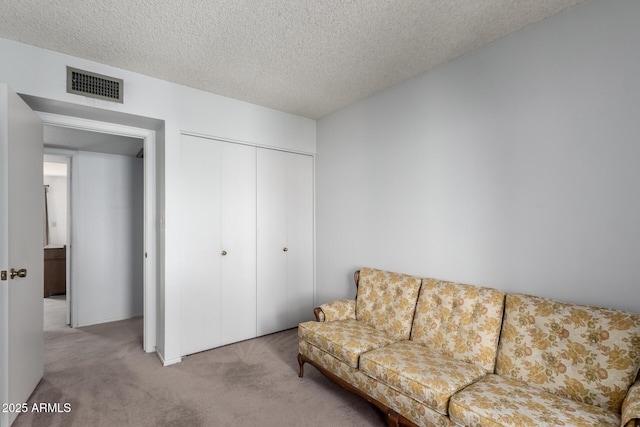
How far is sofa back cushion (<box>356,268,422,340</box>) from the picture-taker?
245 cm

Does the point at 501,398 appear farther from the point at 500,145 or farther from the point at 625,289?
the point at 500,145

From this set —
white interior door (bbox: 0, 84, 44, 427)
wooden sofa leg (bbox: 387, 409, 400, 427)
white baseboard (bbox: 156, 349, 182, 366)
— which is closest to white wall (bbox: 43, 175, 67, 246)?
white interior door (bbox: 0, 84, 44, 427)

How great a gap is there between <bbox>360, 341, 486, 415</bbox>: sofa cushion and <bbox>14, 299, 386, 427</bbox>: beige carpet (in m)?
0.43


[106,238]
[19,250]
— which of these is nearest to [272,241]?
[19,250]

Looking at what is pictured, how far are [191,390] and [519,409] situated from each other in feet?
7.14

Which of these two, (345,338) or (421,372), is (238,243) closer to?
(345,338)

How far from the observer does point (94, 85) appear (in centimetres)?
247

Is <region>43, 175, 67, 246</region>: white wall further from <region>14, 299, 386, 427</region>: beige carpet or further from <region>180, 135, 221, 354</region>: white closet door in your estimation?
<region>180, 135, 221, 354</region>: white closet door

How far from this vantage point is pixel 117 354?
3023 millimetres

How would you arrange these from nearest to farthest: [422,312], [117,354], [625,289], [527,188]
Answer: [625,289] → [527,188] → [422,312] → [117,354]

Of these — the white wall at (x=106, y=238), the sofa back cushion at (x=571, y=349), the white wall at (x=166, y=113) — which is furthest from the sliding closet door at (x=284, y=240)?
the sofa back cushion at (x=571, y=349)

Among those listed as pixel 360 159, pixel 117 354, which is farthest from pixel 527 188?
pixel 117 354

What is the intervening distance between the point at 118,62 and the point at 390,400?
3.16 metres

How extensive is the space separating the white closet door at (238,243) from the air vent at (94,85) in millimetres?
1005
